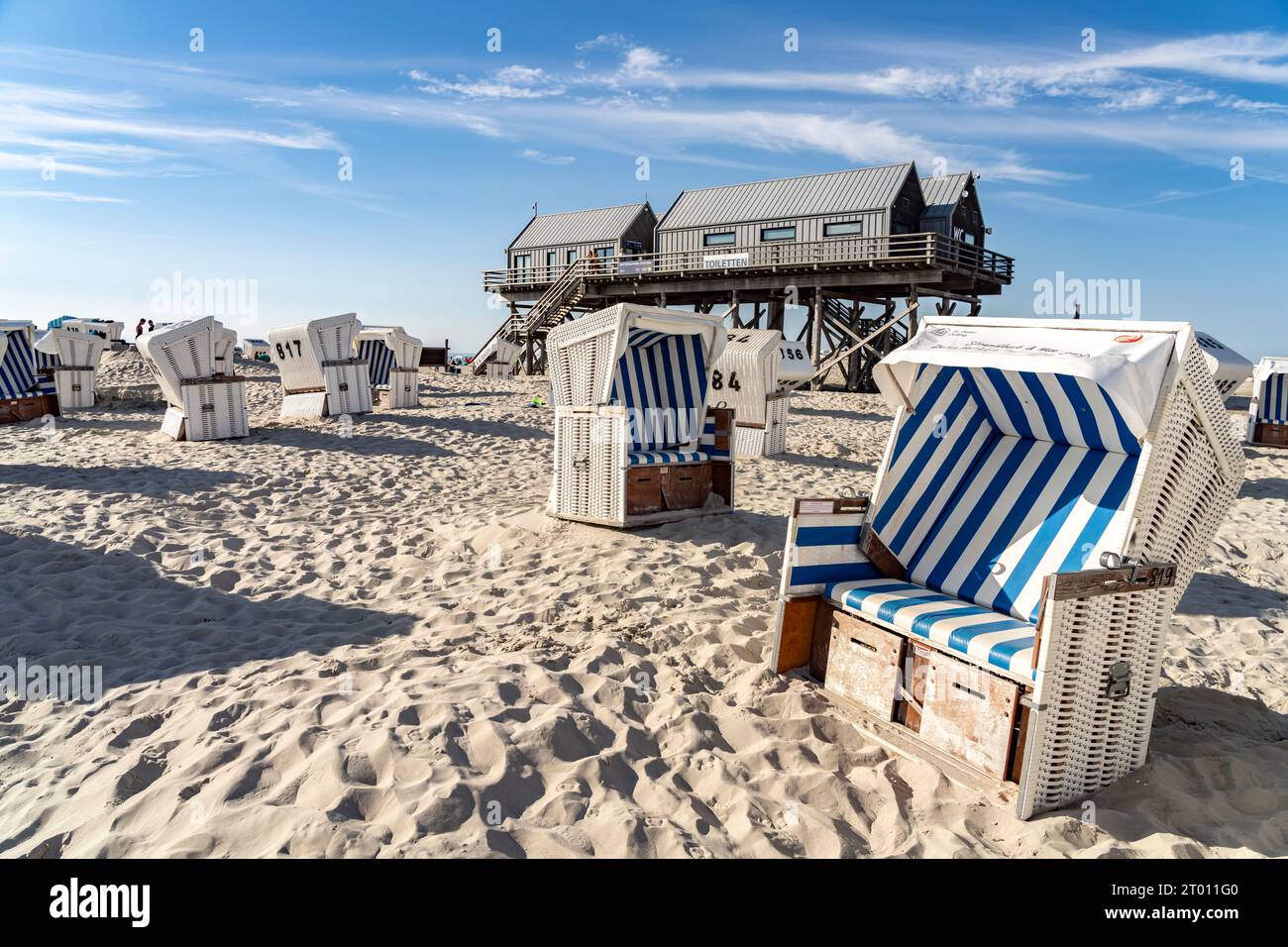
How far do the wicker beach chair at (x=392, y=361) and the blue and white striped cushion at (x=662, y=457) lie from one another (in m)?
9.26

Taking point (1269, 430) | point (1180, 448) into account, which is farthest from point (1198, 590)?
point (1269, 430)

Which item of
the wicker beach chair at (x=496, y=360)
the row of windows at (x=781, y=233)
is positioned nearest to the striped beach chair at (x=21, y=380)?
the wicker beach chair at (x=496, y=360)

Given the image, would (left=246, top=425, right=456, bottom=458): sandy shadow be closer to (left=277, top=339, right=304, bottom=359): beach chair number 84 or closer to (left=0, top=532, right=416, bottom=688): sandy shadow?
(left=277, top=339, right=304, bottom=359): beach chair number 84

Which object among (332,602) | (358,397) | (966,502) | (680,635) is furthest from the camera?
(358,397)

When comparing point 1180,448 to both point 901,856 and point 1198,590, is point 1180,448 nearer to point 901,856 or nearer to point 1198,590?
point 901,856

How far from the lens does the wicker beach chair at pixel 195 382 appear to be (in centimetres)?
1097

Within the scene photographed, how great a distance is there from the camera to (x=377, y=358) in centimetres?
1672

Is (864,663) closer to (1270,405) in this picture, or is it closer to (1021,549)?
(1021,549)

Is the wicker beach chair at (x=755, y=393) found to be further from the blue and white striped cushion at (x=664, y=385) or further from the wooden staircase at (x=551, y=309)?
the wooden staircase at (x=551, y=309)

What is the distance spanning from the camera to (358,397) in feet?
46.2

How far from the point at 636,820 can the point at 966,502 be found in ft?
7.94

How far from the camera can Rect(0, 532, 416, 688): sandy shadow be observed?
410 cm

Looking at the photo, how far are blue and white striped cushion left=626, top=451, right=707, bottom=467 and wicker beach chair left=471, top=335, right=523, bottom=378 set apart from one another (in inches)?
818
